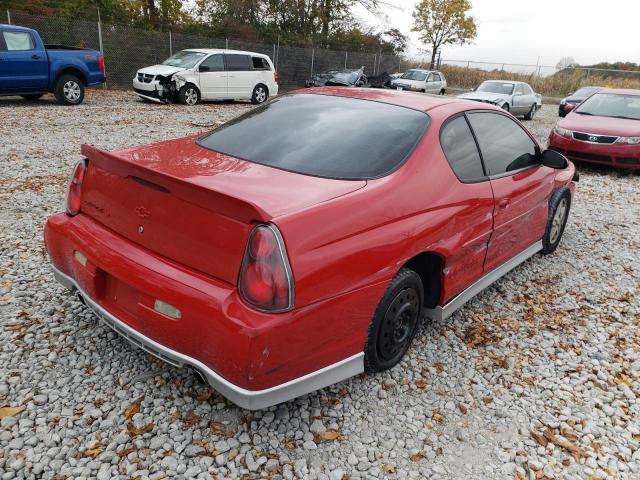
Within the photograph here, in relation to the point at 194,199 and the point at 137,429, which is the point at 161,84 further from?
the point at 137,429

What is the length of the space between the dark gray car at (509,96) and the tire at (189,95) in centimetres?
843

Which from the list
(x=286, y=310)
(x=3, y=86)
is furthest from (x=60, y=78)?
(x=286, y=310)

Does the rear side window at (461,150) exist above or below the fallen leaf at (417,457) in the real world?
above

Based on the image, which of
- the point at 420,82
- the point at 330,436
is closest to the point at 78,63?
the point at 330,436

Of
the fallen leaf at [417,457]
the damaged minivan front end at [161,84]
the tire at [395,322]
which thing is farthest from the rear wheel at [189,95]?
the fallen leaf at [417,457]

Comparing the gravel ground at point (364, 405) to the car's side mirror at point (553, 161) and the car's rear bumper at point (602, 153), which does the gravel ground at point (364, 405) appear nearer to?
the car's side mirror at point (553, 161)

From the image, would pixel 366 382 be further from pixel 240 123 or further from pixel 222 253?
pixel 240 123

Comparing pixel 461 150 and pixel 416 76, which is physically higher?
pixel 461 150

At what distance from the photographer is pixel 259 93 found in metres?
16.6

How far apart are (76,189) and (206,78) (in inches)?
510

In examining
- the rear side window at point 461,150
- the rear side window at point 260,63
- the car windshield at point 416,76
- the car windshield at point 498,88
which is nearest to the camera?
the rear side window at point 461,150

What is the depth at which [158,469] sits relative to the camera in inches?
85.7

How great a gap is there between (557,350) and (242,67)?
572 inches

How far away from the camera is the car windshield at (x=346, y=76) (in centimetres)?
2053
